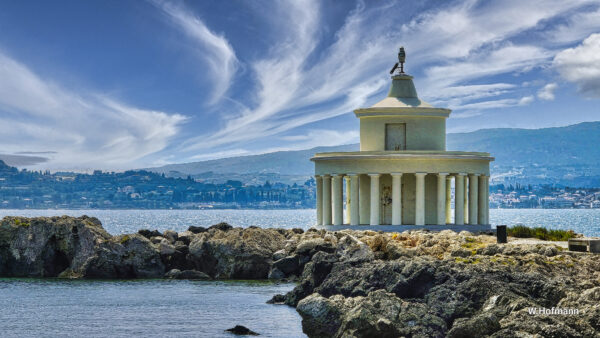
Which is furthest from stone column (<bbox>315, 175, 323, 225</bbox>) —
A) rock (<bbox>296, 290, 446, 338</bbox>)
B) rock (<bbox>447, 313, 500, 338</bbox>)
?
rock (<bbox>447, 313, 500, 338</bbox>)

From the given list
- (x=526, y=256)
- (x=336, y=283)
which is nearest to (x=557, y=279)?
(x=526, y=256)

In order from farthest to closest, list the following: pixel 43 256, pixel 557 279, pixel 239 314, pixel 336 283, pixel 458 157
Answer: pixel 458 157, pixel 43 256, pixel 239 314, pixel 336 283, pixel 557 279

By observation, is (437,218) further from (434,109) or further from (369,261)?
(369,261)

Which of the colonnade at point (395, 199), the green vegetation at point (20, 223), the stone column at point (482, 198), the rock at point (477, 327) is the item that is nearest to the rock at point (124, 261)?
the green vegetation at point (20, 223)

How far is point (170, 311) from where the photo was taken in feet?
109

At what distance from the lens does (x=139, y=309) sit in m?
33.9

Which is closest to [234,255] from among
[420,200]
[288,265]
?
[288,265]

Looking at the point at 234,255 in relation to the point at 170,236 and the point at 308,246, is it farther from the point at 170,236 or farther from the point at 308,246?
the point at 170,236

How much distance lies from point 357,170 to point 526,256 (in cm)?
1730

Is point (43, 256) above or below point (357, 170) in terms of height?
below

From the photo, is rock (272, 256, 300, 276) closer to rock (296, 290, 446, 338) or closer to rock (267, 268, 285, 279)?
rock (267, 268, 285, 279)

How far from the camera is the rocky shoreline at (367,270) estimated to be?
2331cm

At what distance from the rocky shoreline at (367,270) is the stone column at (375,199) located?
2879 mm

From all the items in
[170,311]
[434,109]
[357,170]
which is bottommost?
[170,311]
